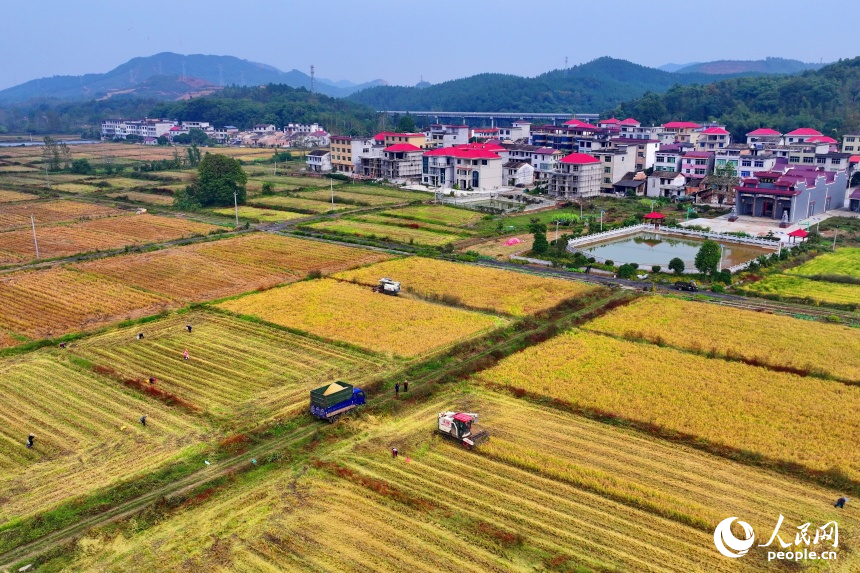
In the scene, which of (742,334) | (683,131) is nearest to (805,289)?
(742,334)

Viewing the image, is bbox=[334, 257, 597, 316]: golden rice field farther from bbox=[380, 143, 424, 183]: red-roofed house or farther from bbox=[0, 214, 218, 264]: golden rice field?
bbox=[380, 143, 424, 183]: red-roofed house

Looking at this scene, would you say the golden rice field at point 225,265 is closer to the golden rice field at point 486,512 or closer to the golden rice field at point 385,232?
the golden rice field at point 385,232

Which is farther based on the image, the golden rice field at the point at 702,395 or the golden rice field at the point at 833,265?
the golden rice field at the point at 833,265

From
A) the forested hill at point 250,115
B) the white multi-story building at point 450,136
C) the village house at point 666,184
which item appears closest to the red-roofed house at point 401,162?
the white multi-story building at point 450,136

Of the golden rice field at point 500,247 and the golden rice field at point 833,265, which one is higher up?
the golden rice field at point 500,247

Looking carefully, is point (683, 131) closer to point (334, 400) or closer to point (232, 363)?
point (232, 363)

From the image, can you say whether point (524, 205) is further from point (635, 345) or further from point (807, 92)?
point (807, 92)

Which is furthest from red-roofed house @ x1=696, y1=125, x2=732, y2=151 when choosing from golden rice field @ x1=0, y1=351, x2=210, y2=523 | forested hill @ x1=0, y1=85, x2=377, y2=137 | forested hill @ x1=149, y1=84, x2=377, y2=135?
golden rice field @ x1=0, y1=351, x2=210, y2=523
